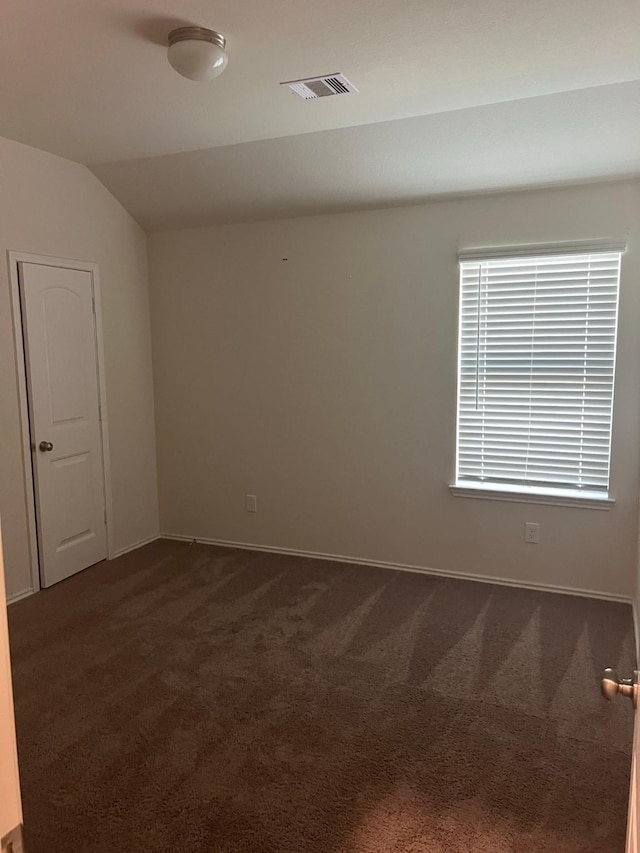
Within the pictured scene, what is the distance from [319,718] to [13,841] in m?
2.00

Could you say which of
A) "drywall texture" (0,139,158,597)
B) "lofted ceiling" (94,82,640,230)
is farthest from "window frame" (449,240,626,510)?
"drywall texture" (0,139,158,597)

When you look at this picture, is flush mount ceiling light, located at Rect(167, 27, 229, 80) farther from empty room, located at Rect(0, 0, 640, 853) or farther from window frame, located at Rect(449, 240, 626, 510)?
window frame, located at Rect(449, 240, 626, 510)

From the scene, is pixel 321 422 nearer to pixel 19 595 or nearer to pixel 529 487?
pixel 529 487

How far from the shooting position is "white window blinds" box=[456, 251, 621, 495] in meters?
3.67

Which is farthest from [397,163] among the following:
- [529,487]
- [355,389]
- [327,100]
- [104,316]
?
[104,316]

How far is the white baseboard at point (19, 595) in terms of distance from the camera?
3742mm

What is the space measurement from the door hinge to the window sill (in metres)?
3.51

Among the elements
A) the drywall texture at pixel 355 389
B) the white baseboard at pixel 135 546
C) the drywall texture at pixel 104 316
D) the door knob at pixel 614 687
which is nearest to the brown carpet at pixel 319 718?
the drywall texture at pixel 355 389

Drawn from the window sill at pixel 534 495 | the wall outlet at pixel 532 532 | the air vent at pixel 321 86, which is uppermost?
the air vent at pixel 321 86

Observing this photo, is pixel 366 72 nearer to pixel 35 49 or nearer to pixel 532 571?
pixel 35 49

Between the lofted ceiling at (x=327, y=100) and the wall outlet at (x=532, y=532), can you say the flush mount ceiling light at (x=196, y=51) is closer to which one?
the lofted ceiling at (x=327, y=100)

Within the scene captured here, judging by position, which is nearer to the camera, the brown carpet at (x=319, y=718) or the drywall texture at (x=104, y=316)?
the brown carpet at (x=319, y=718)

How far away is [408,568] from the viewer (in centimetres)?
429

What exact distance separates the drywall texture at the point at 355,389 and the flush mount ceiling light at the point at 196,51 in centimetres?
188
